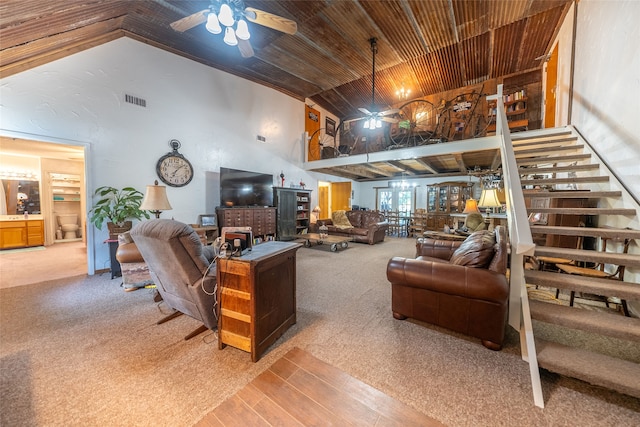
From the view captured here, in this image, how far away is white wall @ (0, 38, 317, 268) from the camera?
3372 millimetres

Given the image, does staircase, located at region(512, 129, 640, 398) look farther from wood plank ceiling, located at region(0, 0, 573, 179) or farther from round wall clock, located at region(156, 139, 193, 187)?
round wall clock, located at region(156, 139, 193, 187)

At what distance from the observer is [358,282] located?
335 cm

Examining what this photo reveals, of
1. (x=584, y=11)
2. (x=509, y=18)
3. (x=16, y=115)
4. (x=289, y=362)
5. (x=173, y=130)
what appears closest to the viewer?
(x=289, y=362)

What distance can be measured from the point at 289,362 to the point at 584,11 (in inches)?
254

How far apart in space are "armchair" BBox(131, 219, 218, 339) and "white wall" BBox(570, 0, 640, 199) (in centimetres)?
410

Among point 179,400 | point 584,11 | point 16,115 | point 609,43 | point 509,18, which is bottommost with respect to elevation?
point 179,400

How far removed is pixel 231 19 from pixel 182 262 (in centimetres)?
277

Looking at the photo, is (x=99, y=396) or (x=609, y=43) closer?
(x=99, y=396)

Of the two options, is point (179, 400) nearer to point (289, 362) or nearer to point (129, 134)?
point (289, 362)

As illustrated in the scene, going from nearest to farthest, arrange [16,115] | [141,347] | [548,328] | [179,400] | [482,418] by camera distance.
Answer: [482,418] < [179,400] < [141,347] < [548,328] < [16,115]

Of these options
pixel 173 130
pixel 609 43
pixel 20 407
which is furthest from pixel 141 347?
pixel 609 43

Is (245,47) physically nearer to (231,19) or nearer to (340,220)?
(231,19)

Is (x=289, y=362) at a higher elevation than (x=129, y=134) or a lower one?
lower

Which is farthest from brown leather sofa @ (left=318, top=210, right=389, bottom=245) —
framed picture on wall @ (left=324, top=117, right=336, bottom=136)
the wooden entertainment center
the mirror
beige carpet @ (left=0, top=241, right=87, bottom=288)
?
the mirror
